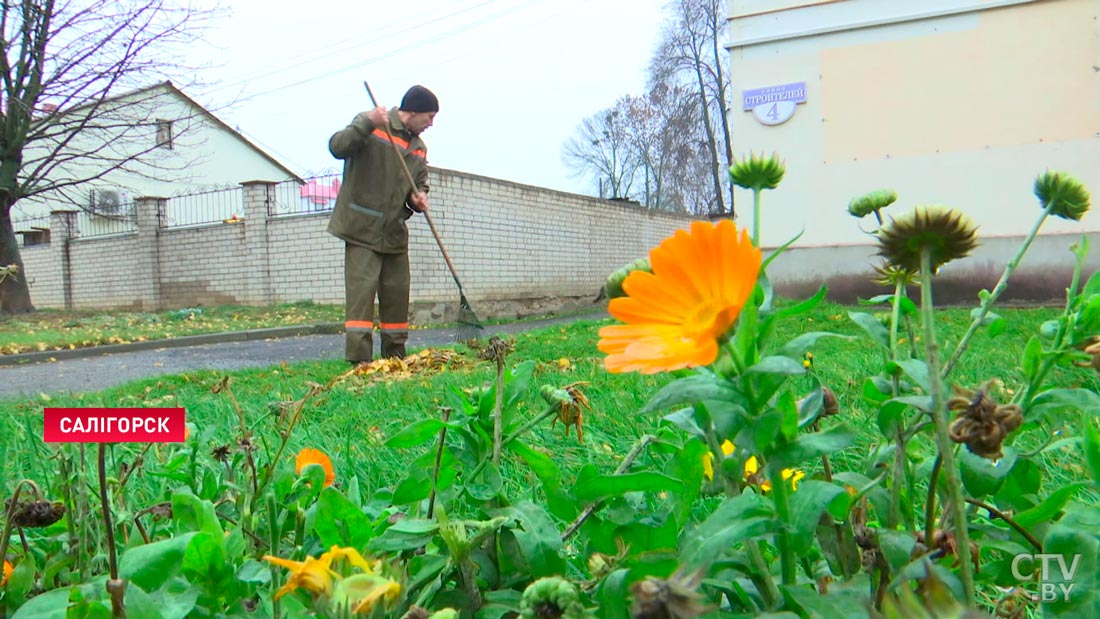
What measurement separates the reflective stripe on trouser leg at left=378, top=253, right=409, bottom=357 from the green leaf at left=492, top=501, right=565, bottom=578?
4.54 metres

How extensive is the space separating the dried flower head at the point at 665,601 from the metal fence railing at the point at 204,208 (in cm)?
1561

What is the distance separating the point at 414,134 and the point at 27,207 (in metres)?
23.0

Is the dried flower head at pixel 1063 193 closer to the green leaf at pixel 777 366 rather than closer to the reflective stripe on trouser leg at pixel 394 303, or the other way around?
the green leaf at pixel 777 366

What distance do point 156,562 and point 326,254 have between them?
1236 cm

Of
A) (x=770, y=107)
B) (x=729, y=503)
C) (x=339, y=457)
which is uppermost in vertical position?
(x=770, y=107)

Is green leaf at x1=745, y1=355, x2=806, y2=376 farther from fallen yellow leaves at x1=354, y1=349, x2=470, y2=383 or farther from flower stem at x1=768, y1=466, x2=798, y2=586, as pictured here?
fallen yellow leaves at x1=354, y1=349, x2=470, y2=383

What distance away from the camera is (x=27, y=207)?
23.5 metres

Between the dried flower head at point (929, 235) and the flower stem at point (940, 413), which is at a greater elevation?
the dried flower head at point (929, 235)

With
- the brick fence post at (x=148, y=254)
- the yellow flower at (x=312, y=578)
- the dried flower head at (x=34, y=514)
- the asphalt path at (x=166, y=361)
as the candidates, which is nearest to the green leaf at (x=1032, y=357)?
the yellow flower at (x=312, y=578)

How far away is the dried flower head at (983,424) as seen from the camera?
17.6 inches

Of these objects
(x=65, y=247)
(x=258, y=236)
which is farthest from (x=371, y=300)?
(x=65, y=247)

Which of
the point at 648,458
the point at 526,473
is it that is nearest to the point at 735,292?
the point at 648,458

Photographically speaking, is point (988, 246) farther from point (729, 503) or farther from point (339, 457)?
point (729, 503)

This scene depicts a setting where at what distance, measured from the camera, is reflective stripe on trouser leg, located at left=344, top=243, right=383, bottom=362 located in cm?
479
